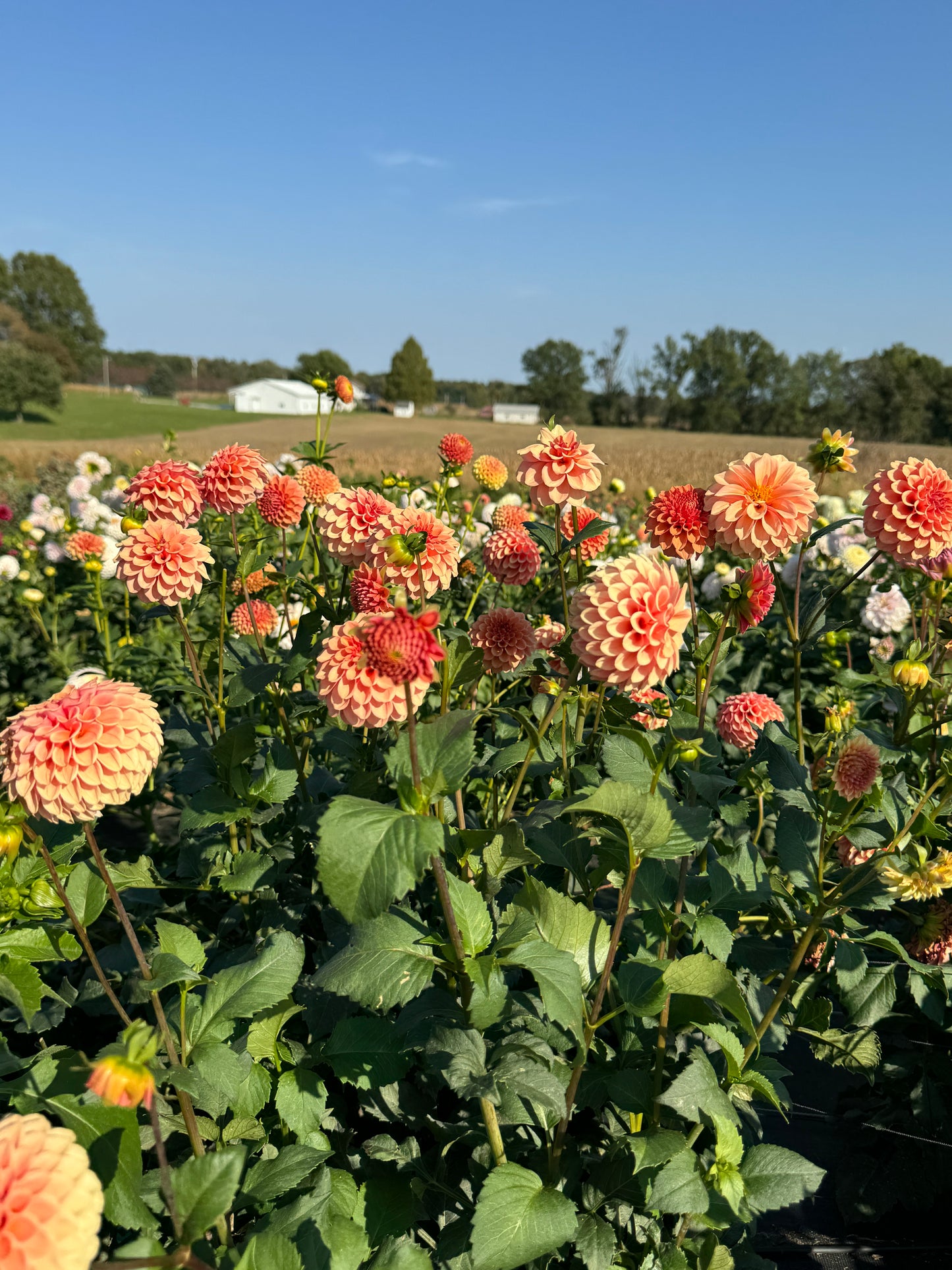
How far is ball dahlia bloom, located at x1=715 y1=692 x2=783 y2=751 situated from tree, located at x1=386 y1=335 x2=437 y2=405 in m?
70.6

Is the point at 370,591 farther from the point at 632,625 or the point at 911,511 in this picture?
the point at 911,511

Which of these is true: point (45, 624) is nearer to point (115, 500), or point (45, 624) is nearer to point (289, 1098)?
point (115, 500)

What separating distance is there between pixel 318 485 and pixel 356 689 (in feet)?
3.74

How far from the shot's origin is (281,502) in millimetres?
2121

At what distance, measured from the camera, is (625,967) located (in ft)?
4.58

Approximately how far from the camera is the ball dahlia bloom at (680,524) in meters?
1.68

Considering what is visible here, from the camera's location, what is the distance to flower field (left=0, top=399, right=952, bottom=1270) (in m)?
1.13

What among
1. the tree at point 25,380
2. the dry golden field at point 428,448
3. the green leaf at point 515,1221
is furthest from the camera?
the tree at point 25,380

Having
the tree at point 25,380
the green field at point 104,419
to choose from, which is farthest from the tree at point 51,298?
the tree at point 25,380

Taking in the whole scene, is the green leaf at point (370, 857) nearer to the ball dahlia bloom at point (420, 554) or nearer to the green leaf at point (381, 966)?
the green leaf at point (381, 966)

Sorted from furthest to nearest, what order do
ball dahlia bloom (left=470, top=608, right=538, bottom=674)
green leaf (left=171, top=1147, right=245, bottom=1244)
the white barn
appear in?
1. the white barn
2. ball dahlia bloom (left=470, top=608, right=538, bottom=674)
3. green leaf (left=171, top=1147, right=245, bottom=1244)

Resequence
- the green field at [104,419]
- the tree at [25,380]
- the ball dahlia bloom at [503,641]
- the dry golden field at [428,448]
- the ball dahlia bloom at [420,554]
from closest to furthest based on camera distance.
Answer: the ball dahlia bloom at [420,554]
the ball dahlia bloom at [503,641]
the dry golden field at [428,448]
the green field at [104,419]
the tree at [25,380]

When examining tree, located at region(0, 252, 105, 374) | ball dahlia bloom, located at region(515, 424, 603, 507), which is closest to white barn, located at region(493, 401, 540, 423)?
tree, located at region(0, 252, 105, 374)

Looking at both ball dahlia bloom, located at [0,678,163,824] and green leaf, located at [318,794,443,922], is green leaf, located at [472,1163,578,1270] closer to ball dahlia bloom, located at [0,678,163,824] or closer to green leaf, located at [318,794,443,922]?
green leaf, located at [318,794,443,922]
